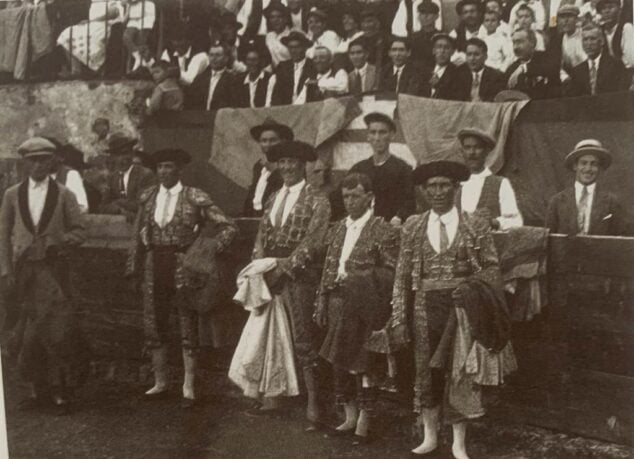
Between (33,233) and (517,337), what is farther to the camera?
(33,233)

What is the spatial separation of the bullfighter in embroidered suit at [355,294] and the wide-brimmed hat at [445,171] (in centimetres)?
27

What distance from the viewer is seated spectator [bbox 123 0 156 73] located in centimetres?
454

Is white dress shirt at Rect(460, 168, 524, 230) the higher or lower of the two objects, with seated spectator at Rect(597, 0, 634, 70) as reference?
lower

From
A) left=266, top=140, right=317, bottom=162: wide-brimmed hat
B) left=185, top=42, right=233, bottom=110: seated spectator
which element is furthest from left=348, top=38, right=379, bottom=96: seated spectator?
left=185, top=42, right=233, bottom=110: seated spectator

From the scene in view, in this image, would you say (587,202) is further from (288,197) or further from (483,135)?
(288,197)

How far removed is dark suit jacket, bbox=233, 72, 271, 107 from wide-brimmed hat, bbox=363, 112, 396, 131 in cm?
49

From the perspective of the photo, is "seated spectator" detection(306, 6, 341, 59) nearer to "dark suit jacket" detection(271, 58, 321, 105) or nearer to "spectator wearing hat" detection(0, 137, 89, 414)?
"dark suit jacket" detection(271, 58, 321, 105)

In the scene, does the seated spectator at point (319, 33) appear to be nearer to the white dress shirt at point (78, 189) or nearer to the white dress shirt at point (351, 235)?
the white dress shirt at point (351, 235)

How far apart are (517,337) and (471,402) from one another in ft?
1.06

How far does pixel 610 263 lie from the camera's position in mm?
3758

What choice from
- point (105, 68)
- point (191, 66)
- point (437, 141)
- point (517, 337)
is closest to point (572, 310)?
point (517, 337)

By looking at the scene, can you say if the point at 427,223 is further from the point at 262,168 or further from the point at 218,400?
the point at 218,400

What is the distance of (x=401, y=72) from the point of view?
162 inches

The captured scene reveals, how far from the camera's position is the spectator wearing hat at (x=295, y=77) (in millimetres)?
4328
